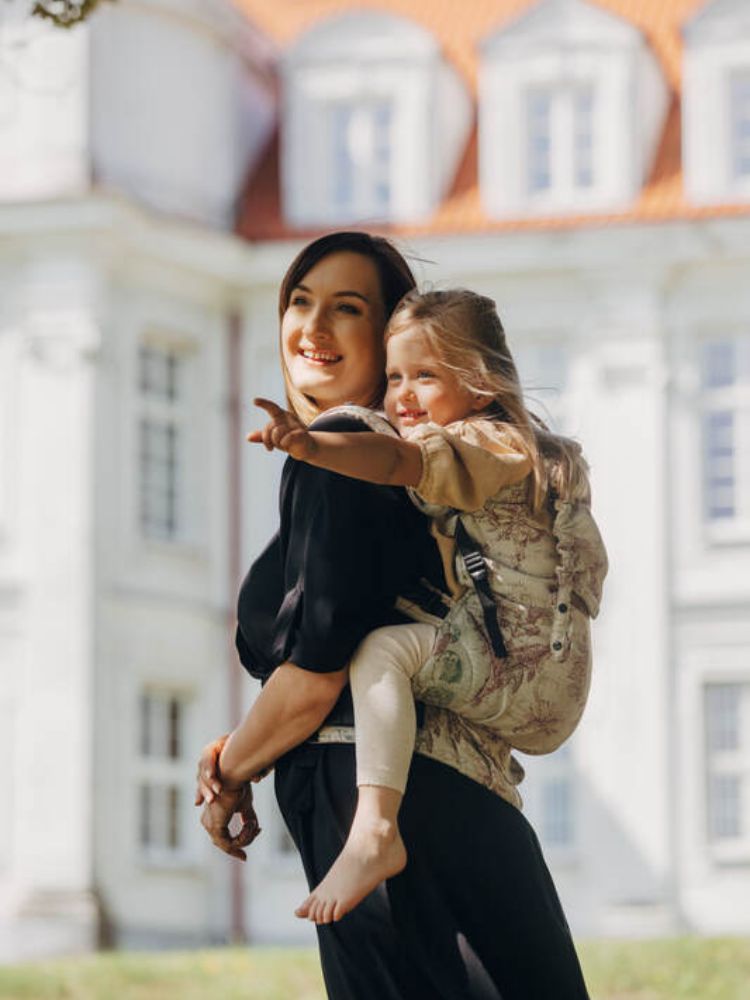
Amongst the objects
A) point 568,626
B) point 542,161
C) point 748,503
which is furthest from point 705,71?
point 568,626

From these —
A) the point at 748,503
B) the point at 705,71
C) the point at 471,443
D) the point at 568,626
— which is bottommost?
the point at 568,626

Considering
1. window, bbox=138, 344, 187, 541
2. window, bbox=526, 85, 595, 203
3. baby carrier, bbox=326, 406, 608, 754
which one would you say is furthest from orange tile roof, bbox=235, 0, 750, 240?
baby carrier, bbox=326, 406, 608, 754

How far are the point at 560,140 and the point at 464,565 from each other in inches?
1047

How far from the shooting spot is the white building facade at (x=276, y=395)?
29422 millimetres

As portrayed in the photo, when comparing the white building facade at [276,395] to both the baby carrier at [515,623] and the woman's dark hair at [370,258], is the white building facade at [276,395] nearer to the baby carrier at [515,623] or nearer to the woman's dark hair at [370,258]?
the woman's dark hair at [370,258]

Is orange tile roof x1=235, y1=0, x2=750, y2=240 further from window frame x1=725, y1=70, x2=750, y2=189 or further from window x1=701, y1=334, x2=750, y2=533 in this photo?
window x1=701, y1=334, x2=750, y2=533

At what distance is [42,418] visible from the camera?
98.0 ft

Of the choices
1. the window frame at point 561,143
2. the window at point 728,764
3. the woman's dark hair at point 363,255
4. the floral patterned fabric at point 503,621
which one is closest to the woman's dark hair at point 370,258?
the woman's dark hair at point 363,255

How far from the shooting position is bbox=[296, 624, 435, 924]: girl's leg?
463cm

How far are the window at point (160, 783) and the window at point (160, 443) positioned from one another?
1923mm

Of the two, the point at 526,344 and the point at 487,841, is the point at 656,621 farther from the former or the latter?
the point at 487,841

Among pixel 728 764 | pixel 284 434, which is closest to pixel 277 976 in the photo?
pixel 728 764

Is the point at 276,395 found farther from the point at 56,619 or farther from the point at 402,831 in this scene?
the point at 402,831

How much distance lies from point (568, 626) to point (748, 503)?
25.8 m
